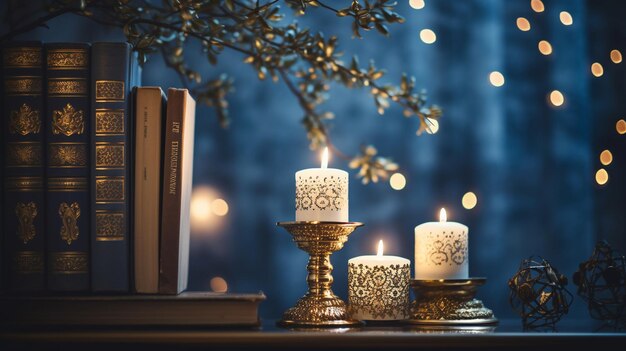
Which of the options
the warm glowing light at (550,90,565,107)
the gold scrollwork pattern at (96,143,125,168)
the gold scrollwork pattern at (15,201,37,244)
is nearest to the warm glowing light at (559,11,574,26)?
the warm glowing light at (550,90,565,107)

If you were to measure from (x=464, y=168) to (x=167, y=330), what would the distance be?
638mm

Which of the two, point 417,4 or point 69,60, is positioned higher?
point 417,4

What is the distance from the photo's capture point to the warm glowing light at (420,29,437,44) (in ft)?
4.38

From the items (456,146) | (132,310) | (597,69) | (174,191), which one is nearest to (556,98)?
(597,69)

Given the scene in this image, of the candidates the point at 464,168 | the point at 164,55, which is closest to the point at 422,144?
the point at 464,168

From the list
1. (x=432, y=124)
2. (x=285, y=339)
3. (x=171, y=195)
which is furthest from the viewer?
(x=432, y=124)

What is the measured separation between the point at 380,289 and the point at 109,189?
0.41 meters

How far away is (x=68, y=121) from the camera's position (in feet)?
3.20

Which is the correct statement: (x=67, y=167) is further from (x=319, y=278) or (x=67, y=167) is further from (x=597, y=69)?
(x=597, y=69)

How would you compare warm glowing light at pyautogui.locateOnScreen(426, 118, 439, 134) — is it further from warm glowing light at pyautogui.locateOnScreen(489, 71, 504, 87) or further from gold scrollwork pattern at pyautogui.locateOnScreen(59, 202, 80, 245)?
gold scrollwork pattern at pyautogui.locateOnScreen(59, 202, 80, 245)

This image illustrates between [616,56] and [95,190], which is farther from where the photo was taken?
[616,56]

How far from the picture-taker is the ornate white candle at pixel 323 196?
104cm

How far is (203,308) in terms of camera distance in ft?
3.10

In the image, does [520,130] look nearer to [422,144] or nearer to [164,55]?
[422,144]
